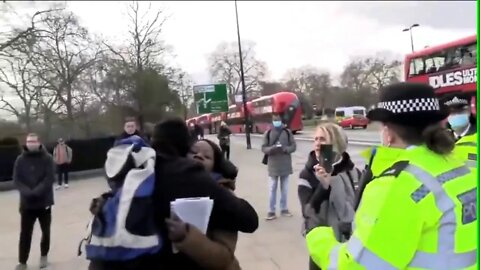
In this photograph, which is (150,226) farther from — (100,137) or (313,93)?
(313,93)

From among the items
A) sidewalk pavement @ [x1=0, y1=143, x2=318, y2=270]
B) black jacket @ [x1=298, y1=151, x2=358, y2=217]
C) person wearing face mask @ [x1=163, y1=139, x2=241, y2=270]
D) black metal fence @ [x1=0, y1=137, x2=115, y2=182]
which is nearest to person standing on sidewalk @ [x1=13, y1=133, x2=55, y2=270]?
sidewalk pavement @ [x1=0, y1=143, x2=318, y2=270]

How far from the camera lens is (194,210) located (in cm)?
215

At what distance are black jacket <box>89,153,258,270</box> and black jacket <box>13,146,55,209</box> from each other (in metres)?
4.13

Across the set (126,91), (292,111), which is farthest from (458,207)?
(292,111)

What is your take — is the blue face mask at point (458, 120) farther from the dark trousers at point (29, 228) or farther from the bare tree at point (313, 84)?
the bare tree at point (313, 84)

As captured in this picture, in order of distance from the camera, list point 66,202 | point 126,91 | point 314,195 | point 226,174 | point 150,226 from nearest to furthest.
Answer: point 150,226 < point 226,174 < point 314,195 < point 126,91 < point 66,202

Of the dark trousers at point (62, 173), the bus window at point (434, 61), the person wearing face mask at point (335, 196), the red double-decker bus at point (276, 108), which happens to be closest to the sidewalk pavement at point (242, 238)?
the person wearing face mask at point (335, 196)

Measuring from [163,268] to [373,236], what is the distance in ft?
3.27

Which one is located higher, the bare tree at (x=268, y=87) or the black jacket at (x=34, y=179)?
the bare tree at (x=268, y=87)

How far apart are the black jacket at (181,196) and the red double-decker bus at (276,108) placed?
28205mm

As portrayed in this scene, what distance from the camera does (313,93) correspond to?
72188 mm

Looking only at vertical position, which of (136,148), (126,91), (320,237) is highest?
(126,91)

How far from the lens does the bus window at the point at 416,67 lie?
72.9 feet

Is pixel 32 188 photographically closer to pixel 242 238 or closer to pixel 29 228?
pixel 29 228
